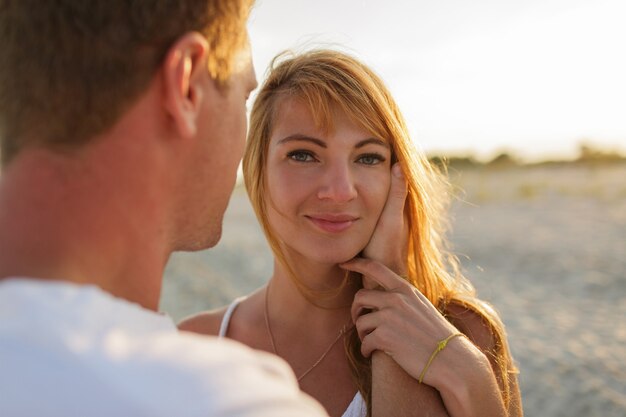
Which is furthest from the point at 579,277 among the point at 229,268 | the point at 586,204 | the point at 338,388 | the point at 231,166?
the point at 231,166

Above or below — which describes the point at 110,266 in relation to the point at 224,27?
below

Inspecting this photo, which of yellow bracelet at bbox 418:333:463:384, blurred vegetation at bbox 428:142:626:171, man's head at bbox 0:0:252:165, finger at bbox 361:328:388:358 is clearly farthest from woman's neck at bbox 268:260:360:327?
blurred vegetation at bbox 428:142:626:171

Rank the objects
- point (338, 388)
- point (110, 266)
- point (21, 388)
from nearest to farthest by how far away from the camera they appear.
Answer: point (21, 388), point (110, 266), point (338, 388)

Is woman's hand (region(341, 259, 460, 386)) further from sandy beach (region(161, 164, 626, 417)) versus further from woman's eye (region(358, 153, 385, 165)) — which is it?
sandy beach (region(161, 164, 626, 417))

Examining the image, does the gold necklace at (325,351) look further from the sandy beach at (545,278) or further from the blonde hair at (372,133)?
the sandy beach at (545,278)

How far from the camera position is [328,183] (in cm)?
294

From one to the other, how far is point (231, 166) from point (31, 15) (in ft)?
1.91

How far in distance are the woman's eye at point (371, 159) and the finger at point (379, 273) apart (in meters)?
0.45

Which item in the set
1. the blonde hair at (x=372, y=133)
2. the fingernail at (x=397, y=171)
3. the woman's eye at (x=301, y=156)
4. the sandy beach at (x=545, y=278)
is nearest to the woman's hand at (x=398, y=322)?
the blonde hair at (x=372, y=133)

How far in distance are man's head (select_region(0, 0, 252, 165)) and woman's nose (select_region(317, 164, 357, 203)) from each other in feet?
5.28

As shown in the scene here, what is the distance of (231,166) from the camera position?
5.53 feet

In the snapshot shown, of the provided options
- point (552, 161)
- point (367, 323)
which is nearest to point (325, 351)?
point (367, 323)

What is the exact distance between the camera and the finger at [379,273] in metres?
2.82

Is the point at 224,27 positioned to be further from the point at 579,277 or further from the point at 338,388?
the point at 579,277
